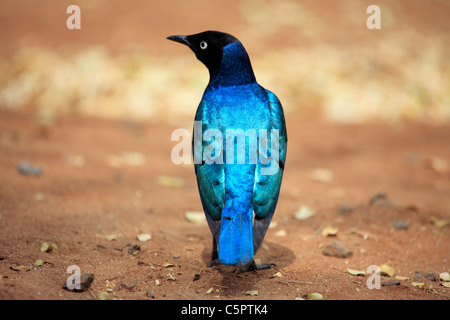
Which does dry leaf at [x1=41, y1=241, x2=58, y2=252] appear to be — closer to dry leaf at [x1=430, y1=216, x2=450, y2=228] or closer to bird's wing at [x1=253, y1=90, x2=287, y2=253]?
bird's wing at [x1=253, y1=90, x2=287, y2=253]

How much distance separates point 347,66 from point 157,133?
3.76 metres

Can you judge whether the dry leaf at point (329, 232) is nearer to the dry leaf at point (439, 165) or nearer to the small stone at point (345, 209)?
the small stone at point (345, 209)

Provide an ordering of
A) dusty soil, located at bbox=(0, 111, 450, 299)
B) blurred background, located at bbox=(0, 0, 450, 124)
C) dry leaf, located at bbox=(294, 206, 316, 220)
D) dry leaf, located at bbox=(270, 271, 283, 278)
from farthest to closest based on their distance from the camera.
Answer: blurred background, located at bbox=(0, 0, 450, 124) < dry leaf, located at bbox=(294, 206, 316, 220) < dry leaf, located at bbox=(270, 271, 283, 278) < dusty soil, located at bbox=(0, 111, 450, 299)

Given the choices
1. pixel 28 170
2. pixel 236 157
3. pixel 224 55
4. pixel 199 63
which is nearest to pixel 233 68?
pixel 224 55

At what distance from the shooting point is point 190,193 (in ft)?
16.9

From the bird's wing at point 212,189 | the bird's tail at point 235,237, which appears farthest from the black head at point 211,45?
the bird's tail at point 235,237

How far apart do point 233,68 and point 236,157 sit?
28.5 inches

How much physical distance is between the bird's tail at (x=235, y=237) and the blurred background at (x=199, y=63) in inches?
202

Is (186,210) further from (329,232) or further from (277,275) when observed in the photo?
(277,275)

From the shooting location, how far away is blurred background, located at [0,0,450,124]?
8.04 metres

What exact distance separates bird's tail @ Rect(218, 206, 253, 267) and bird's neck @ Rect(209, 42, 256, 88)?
3.20ft

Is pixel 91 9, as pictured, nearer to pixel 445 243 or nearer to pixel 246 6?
pixel 246 6

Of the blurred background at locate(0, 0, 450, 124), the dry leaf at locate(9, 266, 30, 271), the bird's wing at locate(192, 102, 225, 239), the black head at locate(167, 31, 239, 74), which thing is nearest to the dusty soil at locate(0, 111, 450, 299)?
the dry leaf at locate(9, 266, 30, 271)

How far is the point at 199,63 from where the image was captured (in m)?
8.34
